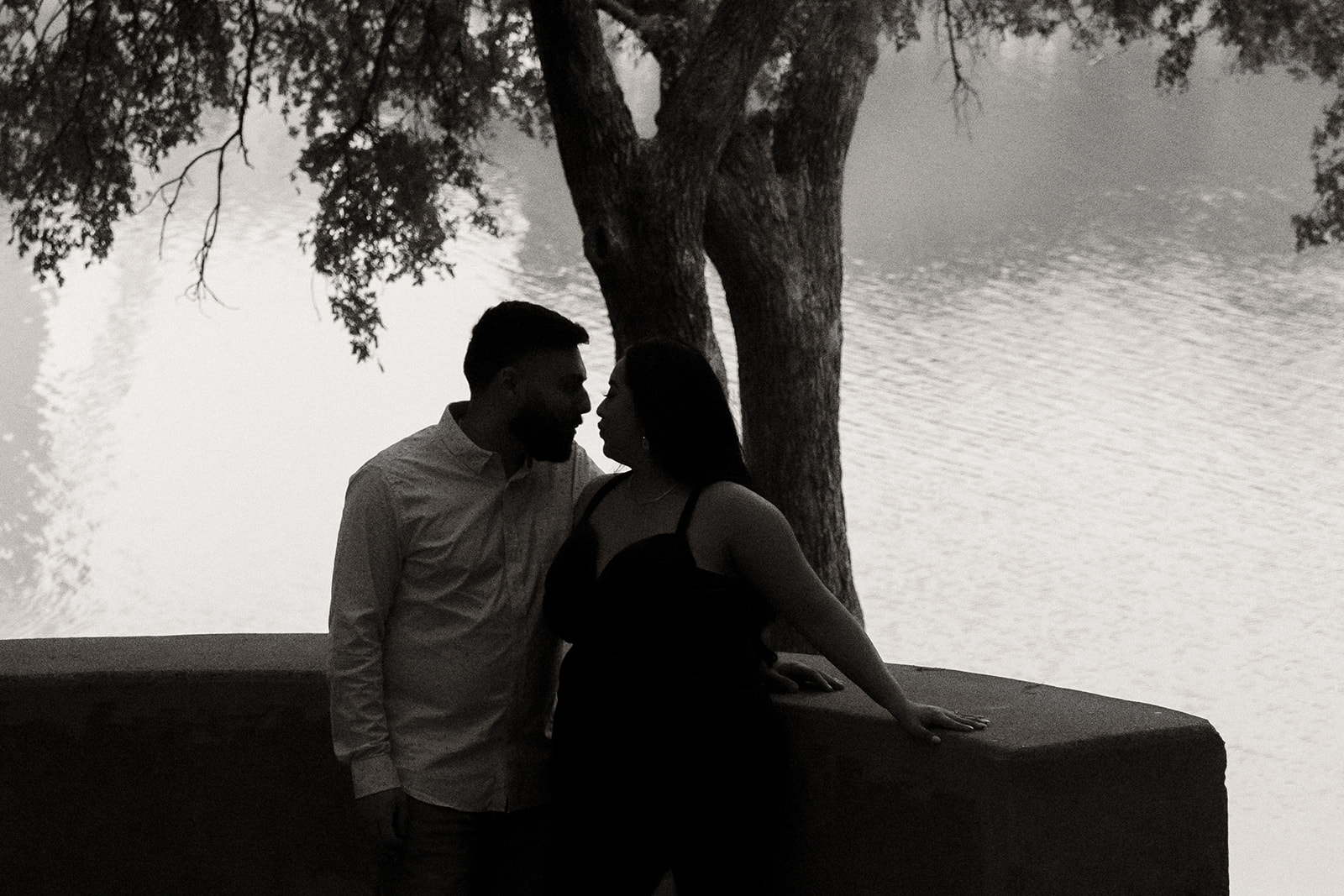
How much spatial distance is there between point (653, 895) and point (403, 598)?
2.14ft

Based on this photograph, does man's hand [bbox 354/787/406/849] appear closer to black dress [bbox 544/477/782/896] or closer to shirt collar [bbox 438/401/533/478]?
black dress [bbox 544/477/782/896]

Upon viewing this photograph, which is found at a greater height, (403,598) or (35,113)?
(35,113)

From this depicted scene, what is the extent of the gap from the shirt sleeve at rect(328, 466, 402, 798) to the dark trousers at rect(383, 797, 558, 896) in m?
0.10

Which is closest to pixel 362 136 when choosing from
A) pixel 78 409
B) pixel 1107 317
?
pixel 78 409

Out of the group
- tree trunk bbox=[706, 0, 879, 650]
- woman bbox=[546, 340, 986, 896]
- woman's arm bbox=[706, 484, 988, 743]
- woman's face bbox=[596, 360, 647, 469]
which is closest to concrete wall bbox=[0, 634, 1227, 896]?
woman bbox=[546, 340, 986, 896]

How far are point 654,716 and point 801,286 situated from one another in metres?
6.06

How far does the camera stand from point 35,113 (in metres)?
9.40

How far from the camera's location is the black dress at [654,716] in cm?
254

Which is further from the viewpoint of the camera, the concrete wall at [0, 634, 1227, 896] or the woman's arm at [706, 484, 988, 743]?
the concrete wall at [0, 634, 1227, 896]

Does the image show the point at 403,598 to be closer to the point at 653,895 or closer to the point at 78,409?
the point at 653,895

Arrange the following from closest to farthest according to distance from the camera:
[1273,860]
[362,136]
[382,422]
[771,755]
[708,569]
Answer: [708,569] < [771,755] < [362,136] < [1273,860] < [382,422]

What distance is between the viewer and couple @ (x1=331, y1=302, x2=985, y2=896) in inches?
100

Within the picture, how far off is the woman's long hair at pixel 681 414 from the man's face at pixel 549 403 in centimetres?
10

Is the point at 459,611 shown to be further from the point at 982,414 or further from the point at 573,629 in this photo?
the point at 982,414
